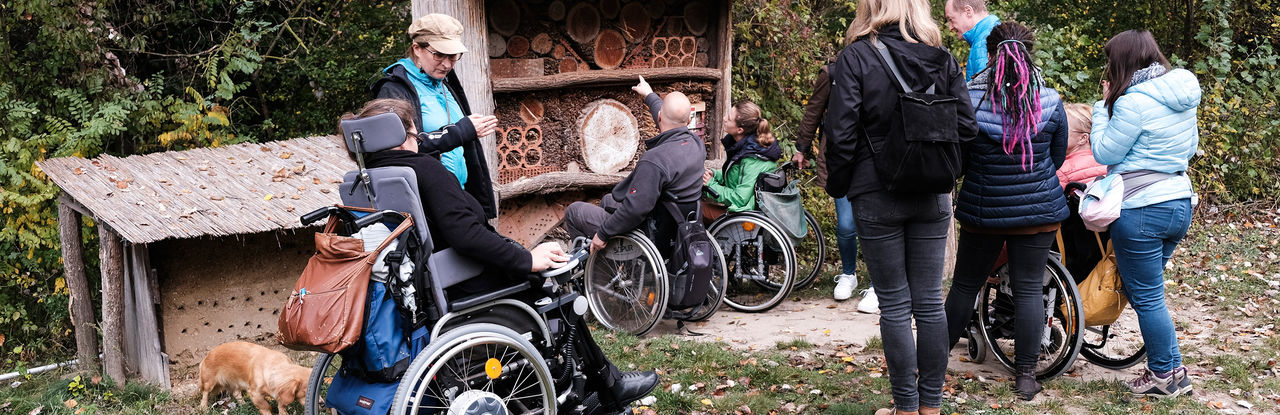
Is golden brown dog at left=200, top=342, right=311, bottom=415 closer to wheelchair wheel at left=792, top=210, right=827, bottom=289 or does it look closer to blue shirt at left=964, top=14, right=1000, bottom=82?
wheelchair wheel at left=792, top=210, right=827, bottom=289

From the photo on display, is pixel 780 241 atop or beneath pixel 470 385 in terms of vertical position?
beneath

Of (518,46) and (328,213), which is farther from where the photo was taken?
(518,46)

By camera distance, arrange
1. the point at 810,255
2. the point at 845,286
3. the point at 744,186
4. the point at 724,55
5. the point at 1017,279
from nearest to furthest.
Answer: the point at 1017,279 → the point at 744,186 → the point at 845,286 → the point at 724,55 → the point at 810,255

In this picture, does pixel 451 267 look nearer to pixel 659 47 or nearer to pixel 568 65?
pixel 568 65

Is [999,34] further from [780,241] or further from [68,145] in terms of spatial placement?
[68,145]

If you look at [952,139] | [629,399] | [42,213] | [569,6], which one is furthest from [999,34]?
[42,213]

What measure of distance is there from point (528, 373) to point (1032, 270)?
82.4 inches

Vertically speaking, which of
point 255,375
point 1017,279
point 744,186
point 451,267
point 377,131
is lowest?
point 255,375

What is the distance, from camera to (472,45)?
5.53 metres

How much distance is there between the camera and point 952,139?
3195mm

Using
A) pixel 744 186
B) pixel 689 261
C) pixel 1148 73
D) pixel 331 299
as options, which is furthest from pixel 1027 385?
pixel 331 299

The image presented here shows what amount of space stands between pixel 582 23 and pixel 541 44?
1.09 ft

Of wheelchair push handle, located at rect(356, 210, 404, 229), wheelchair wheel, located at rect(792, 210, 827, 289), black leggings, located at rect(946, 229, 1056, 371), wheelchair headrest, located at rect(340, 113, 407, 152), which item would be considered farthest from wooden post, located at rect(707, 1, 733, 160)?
wheelchair push handle, located at rect(356, 210, 404, 229)

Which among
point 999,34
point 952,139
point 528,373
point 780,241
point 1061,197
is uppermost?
point 999,34
